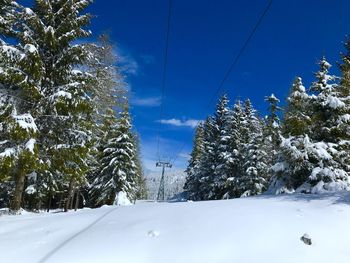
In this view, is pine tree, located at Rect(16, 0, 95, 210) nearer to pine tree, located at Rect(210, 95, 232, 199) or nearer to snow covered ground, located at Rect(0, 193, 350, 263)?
snow covered ground, located at Rect(0, 193, 350, 263)

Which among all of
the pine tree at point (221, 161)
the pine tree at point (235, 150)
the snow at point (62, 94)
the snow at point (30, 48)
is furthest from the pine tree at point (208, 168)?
the snow at point (30, 48)

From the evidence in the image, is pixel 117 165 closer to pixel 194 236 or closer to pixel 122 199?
pixel 122 199

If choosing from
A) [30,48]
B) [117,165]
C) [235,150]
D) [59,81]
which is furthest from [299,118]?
[117,165]

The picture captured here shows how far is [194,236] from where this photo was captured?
27.4ft

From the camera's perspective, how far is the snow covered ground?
7.45m

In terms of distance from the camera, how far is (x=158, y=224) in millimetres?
9312

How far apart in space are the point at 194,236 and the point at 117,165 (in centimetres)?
2608

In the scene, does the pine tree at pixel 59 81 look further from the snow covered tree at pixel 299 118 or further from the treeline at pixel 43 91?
the snow covered tree at pixel 299 118

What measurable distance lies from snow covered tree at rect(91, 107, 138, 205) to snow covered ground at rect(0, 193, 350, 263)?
892 inches

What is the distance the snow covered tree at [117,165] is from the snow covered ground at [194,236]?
22.7 meters

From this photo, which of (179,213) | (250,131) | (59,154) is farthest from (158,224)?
(250,131)

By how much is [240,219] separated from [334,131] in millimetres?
8882

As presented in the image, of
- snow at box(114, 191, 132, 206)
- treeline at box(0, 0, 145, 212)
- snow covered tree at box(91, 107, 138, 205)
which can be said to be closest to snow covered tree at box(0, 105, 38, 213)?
treeline at box(0, 0, 145, 212)

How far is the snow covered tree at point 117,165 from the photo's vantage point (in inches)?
1328
